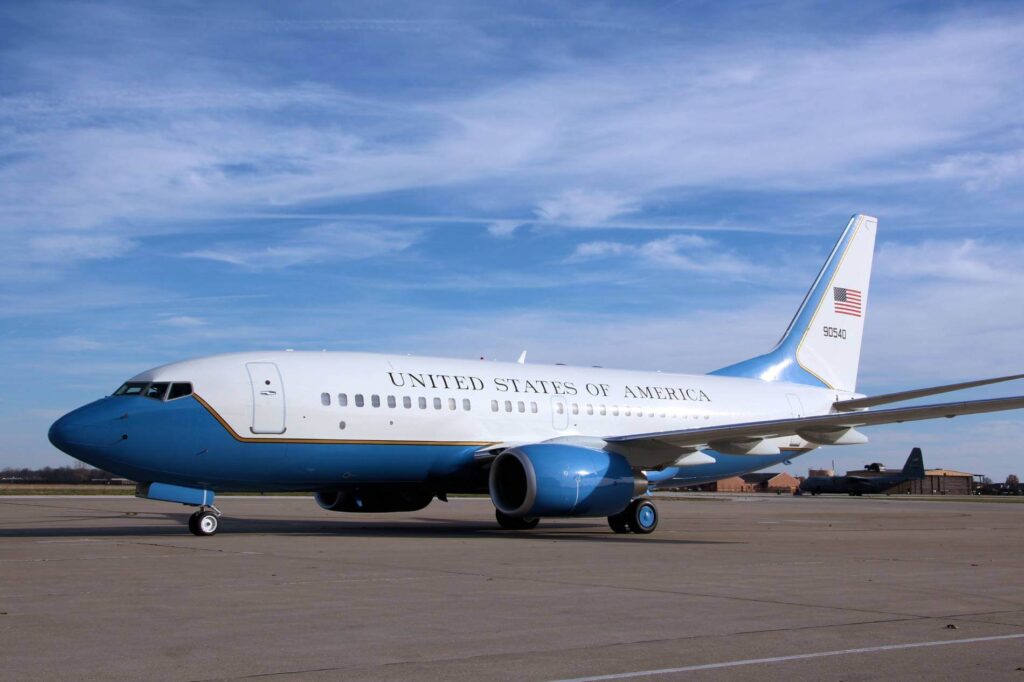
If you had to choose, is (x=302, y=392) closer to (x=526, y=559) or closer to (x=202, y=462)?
(x=202, y=462)

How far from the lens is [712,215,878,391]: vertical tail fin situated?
32406 mm

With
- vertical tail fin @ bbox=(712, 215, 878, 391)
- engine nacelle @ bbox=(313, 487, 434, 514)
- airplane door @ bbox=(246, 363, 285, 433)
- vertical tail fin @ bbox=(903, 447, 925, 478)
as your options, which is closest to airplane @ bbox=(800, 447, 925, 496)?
vertical tail fin @ bbox=(903, 447, 925, 478)

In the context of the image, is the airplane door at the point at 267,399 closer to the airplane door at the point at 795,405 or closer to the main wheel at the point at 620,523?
the main wheel at the point at 620,523

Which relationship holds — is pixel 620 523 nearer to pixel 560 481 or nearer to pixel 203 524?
pixel 560 481

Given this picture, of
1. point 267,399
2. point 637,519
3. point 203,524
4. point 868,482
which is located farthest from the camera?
→ point 868,482

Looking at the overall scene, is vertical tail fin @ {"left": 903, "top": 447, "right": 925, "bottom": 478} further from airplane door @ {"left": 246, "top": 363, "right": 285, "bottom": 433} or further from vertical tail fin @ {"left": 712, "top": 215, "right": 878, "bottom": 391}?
airplane door @ {"left": 246, "top": 363, "right": 285, "bottom": 433}

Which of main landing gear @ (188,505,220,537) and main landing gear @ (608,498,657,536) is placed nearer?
main landing gear @ (188,505,220,537)

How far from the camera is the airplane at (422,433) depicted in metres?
20.2

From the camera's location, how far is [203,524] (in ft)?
66.5

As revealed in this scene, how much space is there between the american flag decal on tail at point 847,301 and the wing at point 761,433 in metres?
8.88

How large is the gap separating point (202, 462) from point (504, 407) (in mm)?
7215

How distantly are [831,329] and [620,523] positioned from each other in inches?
477

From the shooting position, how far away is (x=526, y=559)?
16312mm

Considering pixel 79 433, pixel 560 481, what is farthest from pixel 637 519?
pixel 79 433
